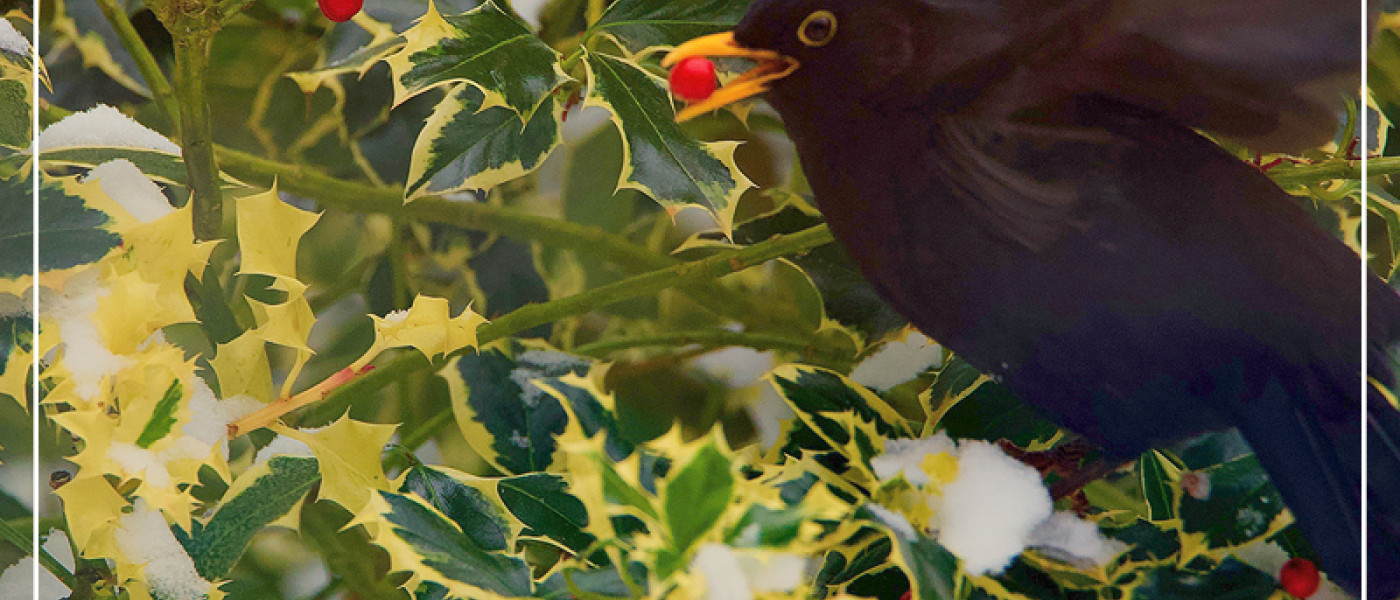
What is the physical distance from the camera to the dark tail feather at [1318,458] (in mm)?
469

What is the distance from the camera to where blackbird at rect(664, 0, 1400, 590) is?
463 mm

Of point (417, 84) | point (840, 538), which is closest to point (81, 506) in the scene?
point (417, 84)

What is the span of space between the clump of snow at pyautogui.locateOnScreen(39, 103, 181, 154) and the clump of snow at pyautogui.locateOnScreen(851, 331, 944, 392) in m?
0.39

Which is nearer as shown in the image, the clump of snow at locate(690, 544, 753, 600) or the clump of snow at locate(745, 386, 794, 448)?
the clump of snow at locate(690, 544, 753, 600)

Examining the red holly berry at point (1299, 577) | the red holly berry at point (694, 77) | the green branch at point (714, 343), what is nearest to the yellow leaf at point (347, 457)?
the green branch at point (714, 343)

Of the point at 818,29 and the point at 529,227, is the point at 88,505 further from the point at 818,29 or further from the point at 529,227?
the point at 818,29

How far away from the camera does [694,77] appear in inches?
19.1

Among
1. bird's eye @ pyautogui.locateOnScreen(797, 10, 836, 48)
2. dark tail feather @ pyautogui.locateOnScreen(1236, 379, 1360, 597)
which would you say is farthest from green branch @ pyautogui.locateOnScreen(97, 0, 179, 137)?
dark tail feather @ pyautogui.locateOnScreen(1236, 379, 1360, 597)

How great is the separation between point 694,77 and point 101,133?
318 mm

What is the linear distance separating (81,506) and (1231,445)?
0.57m

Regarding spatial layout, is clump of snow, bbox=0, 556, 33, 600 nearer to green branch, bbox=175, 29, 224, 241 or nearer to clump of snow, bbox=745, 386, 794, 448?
green branch, bbox=175, 29, 224, 241

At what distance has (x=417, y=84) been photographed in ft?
1.67

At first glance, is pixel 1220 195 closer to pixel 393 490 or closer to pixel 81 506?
pixel 393 490

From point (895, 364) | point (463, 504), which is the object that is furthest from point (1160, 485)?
point (463, 504)
